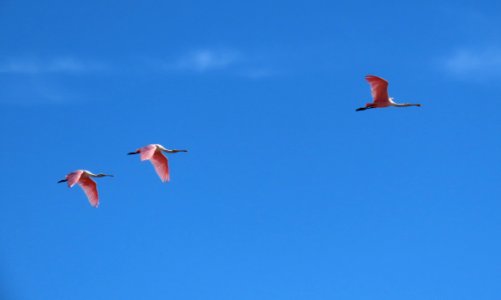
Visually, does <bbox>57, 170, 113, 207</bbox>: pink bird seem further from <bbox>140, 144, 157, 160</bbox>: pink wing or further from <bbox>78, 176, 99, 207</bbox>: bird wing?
<bbox>140, 144, 157, 160</bbox>: pink wing

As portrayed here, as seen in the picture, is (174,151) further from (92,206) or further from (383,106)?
(383,106)

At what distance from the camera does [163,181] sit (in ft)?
145

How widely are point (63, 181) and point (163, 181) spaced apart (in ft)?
10.7

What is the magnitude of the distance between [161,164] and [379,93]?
7.84m

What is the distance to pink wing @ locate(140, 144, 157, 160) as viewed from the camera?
137ft

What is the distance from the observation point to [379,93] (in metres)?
41.8

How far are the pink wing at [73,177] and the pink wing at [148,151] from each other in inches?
91.8

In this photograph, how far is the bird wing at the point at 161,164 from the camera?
145 feet

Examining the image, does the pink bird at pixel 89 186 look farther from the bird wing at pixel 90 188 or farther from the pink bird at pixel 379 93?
the pink bird at pixel 379 93

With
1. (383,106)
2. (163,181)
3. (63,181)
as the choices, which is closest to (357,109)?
(383,106)

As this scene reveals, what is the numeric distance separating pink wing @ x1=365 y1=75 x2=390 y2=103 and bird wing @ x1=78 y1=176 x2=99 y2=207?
10.2 meters

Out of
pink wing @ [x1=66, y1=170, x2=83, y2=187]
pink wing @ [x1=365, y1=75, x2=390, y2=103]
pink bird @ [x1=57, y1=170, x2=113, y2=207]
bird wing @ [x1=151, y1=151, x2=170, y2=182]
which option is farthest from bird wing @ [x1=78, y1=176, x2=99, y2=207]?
pink wing @ [x1=365, y1=75, x2=390, y2=103]

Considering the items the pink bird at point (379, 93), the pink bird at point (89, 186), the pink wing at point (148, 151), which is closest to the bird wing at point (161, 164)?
the pink wing at point (148, 151)

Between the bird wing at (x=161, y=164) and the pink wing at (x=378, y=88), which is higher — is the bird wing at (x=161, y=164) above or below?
below
